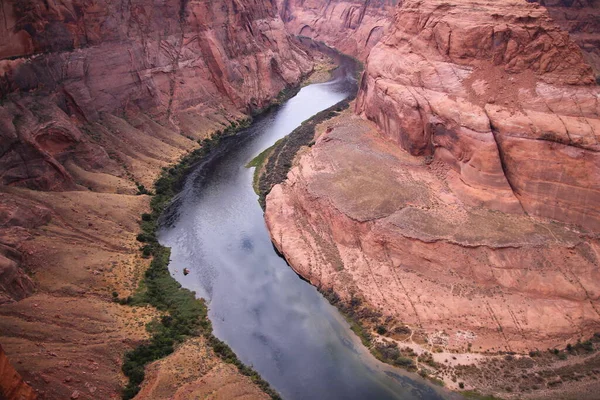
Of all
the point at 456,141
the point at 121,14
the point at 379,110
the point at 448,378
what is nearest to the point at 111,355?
the point at 448,378

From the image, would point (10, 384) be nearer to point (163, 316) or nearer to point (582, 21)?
point (163, 316)

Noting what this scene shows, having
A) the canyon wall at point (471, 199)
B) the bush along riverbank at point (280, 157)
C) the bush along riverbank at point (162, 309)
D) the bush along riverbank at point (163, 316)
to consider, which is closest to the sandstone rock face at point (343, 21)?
the bush along riverbank at point (280, 157)

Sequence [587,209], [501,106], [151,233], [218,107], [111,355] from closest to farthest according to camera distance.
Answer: [111,355] < [587,209] < [501,106] < [151,233] < [218,107]

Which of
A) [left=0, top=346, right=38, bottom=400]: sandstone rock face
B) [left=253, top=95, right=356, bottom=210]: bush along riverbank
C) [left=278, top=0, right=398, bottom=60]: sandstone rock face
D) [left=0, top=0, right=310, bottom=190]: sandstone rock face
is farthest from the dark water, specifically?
[left=278, top=0, right=398, bottom=60]: sandstone rock face

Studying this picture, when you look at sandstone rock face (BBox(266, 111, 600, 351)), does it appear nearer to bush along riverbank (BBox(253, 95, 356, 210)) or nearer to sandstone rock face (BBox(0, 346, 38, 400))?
bush along riverbank (BBox(253, 95, 356, 210))

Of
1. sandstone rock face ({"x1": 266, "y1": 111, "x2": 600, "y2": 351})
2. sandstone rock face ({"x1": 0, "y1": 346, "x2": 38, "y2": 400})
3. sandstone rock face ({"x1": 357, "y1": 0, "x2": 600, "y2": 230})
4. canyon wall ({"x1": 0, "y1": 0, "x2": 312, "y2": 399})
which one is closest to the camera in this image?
sandstone rock face ({"x1": 0, "y1": 346, "x2": 38, "y2": 400})

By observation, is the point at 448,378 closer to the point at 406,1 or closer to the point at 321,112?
the point at 406,1

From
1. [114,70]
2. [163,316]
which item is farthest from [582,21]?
[163,316]
